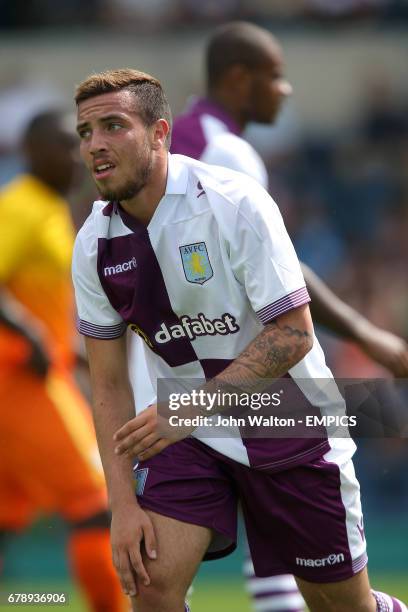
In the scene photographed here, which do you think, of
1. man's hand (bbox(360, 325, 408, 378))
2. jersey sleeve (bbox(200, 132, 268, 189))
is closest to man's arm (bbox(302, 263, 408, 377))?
man's hand (bbox(360, 325, 408, 378))

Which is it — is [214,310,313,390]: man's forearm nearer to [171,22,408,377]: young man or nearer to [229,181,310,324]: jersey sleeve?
[229,181,310,324]: jersey sleeve

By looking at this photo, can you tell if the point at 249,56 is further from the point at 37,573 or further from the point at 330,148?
the point at 330,148

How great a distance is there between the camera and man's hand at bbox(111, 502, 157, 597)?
3.93 m

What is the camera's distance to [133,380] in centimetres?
446

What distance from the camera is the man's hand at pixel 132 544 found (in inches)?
155

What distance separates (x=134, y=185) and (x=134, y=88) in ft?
1.01

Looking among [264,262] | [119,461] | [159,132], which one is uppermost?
[159,132]

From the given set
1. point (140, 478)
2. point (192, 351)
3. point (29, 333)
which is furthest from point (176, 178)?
point (29, 333)

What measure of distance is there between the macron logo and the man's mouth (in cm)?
28

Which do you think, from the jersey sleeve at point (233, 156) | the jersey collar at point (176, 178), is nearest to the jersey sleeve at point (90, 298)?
the jersey collar at point (176, 178)

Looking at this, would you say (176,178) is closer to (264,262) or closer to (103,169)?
(103,169)

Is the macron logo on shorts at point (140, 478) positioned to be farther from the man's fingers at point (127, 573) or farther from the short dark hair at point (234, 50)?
the short dark hair at point (234, 50)

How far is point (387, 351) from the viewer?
523 centimetres

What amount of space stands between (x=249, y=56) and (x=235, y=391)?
262 centimetres
